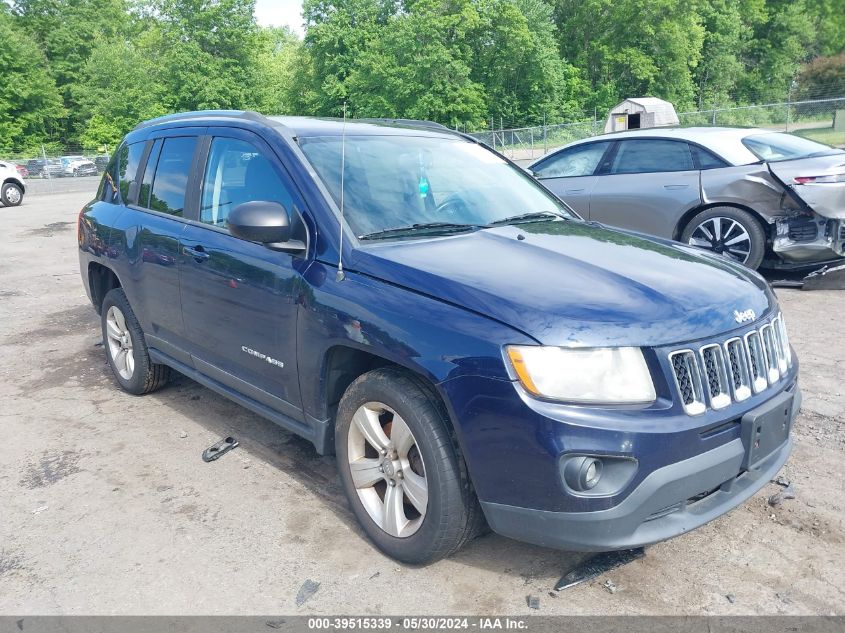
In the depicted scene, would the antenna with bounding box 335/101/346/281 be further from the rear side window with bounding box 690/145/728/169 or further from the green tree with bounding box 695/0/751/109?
the green tree with bounding box 695/0/751/109

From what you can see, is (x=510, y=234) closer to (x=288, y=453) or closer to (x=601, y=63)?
(x=288, y=453)

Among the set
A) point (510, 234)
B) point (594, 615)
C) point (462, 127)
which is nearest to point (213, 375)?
point (510, 234)

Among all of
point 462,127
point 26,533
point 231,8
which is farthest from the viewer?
point 231,8

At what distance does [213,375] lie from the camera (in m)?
4.03

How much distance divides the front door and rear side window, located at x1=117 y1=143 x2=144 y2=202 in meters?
1.10

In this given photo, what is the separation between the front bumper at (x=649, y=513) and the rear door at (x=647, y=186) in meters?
5.25

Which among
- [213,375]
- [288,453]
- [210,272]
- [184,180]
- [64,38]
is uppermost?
[64,38]

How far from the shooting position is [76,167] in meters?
37.1

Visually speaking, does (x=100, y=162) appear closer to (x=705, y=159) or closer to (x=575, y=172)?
(x=575, y=172)

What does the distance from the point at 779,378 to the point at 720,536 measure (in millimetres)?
748

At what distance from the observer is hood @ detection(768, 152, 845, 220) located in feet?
21.9

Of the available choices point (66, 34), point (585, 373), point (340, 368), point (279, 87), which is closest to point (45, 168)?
point (279, 87)

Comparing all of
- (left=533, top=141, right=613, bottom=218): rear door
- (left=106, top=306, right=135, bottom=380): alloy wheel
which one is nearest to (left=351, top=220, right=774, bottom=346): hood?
(left=106, top=306, right=135, bottom=380): alloy wheel

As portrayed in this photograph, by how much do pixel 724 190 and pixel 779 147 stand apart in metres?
0.89
